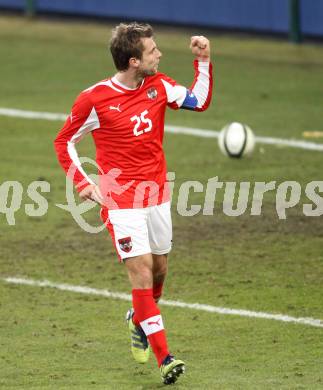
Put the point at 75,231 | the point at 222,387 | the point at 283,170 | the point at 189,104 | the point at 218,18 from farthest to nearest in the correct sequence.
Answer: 1. the point at 218,18
2. the point at 283,170
3. the point at 75,231
4. the point at 189,104
5. the point at 222,387

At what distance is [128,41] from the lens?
7840 millimetres

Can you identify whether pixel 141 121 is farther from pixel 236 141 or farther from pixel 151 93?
pixel 236 141

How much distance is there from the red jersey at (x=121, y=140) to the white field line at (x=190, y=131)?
7586mm

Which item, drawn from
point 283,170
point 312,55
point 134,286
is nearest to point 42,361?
point 134,286

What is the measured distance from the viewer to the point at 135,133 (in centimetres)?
793

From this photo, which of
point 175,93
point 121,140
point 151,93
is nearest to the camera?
point 121,140

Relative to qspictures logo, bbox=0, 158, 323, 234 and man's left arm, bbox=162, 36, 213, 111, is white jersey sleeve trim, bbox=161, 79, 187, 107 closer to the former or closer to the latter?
man's left arm, bbox=162, 36, 213, 111

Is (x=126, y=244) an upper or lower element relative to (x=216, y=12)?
upper

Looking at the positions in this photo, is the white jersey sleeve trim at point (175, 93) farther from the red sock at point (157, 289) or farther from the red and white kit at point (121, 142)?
the red sock at point (157, 289)

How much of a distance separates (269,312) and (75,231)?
321 centimetres

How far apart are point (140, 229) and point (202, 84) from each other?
113 centimetres

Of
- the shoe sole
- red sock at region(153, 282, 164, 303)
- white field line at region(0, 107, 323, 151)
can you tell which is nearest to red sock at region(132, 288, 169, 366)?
the shoe sole

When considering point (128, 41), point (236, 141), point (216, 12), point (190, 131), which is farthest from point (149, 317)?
point (216, 12)

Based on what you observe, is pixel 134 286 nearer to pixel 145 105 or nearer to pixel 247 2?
pixel 145 105
